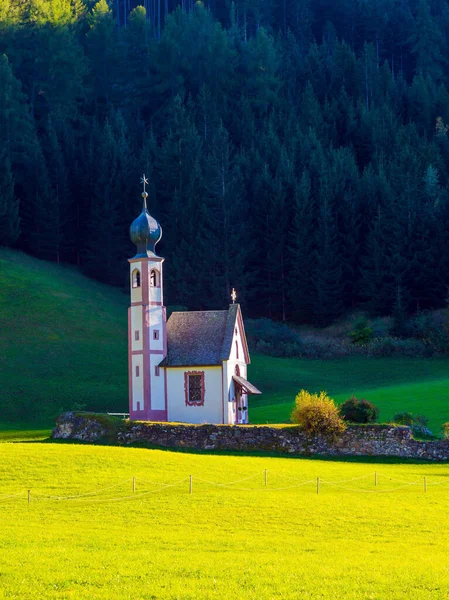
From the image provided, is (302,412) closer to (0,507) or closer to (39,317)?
(0,507)

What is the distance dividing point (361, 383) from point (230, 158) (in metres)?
38.0

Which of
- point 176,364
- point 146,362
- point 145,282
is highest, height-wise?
point 145,282

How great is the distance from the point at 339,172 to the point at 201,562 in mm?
74279

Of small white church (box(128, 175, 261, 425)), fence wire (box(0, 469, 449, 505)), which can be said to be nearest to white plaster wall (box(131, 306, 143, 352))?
small white church (box(128, 175, 261, 425))

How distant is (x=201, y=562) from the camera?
22.1m

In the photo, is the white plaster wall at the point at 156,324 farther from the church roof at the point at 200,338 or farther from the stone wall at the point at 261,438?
the stone wall at the point at 261,438

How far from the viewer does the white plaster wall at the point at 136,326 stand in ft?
176

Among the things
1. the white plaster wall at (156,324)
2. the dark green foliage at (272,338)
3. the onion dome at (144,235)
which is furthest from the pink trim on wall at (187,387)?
the dark green foliage at (272,338)

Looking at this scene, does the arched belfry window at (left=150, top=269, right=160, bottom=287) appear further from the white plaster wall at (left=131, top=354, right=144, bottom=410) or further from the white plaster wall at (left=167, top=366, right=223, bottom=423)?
the white plaster wall at (left=167, top=366, right=223, bottom=423)

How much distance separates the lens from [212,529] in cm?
2658

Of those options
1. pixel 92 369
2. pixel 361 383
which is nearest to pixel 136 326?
pixel 92 369

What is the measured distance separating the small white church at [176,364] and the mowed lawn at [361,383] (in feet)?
8.03

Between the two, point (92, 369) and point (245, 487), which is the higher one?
point (245, 487)

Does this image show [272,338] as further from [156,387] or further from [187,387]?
[156,387]
